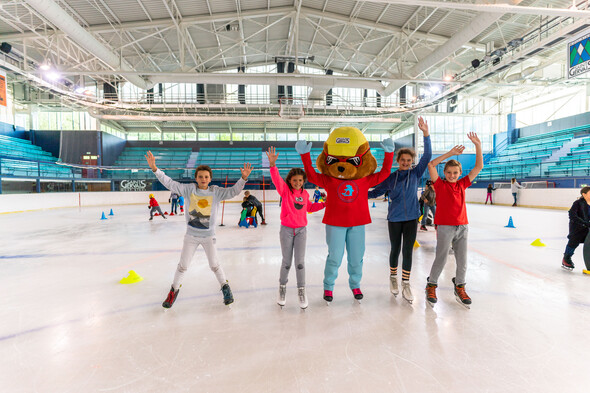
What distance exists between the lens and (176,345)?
2.16 meters

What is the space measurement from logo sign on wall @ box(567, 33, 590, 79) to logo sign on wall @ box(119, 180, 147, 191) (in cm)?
2573

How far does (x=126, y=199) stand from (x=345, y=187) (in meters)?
22.8

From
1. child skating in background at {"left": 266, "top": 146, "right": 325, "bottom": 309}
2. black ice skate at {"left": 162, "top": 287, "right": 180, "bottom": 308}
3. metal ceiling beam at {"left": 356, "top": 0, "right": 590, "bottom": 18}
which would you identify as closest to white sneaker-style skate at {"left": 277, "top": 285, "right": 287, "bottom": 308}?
child skating in background at {"left": 266, "top": 146, "right": 325, "bottom": 309}

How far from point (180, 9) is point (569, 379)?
51.2 ft

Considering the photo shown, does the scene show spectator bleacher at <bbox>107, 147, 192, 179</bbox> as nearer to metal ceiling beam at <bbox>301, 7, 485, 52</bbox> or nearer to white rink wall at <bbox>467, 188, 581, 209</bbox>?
metal ceiling beam at <bbox>301, 7, 485, 52</bbox>

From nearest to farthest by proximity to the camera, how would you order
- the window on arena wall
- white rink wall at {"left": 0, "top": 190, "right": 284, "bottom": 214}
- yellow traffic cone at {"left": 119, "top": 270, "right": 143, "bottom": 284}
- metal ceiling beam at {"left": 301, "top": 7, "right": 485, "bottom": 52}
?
1. yellow traffic cone at {"left": 119, "top": 270, "right": 143, "bottom": 284}
2. metal ceiling beam at {"left": 301, "top": 7, "right": 485, "bottom": 52}
3. white rink wall at {"left": 0, "top": 190, "right": 284, "bottom": 214}
4. the window on arena wall

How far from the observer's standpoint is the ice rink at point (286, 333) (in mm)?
1771

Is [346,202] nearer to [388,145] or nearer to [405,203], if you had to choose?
[405,203]

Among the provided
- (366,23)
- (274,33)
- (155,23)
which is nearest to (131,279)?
(155,23)

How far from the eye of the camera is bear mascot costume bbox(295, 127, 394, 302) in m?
2.76

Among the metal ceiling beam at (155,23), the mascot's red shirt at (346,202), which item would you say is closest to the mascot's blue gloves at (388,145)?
the mascot's red shirt at (346,202)

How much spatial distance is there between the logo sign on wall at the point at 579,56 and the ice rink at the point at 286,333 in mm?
8271

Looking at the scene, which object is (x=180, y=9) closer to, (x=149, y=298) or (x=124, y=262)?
(x=124, y=262)

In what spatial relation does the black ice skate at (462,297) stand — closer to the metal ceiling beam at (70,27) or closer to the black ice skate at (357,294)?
the black ice skate at (357,294)
